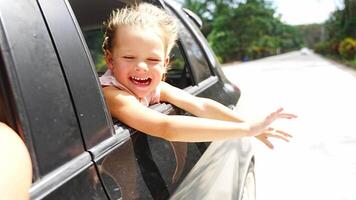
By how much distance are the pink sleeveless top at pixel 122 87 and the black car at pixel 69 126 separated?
53 mm

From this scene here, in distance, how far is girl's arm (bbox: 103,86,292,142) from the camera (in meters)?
1.72

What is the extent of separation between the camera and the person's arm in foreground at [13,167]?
41.8 inches

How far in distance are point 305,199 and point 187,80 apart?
6.69ft

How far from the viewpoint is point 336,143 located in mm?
6863

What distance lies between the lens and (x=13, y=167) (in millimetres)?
1104

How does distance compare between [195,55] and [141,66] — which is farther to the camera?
[195,55]

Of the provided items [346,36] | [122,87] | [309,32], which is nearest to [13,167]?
[122,87]

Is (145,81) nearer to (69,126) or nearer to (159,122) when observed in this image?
(159,122)

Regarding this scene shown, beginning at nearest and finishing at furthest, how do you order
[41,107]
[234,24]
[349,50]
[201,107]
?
[41,107], [201,107], [349,50], [234,24]

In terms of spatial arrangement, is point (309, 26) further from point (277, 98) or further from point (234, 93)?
point (234, 93)

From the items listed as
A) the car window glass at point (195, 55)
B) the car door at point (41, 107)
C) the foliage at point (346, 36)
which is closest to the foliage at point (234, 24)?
the foliage at point (346, 36)

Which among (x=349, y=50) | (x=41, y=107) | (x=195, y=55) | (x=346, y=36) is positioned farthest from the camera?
(x=346, y=36)

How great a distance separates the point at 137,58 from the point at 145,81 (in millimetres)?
112

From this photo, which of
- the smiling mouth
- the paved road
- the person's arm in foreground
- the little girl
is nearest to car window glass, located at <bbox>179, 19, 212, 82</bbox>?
the paved road
